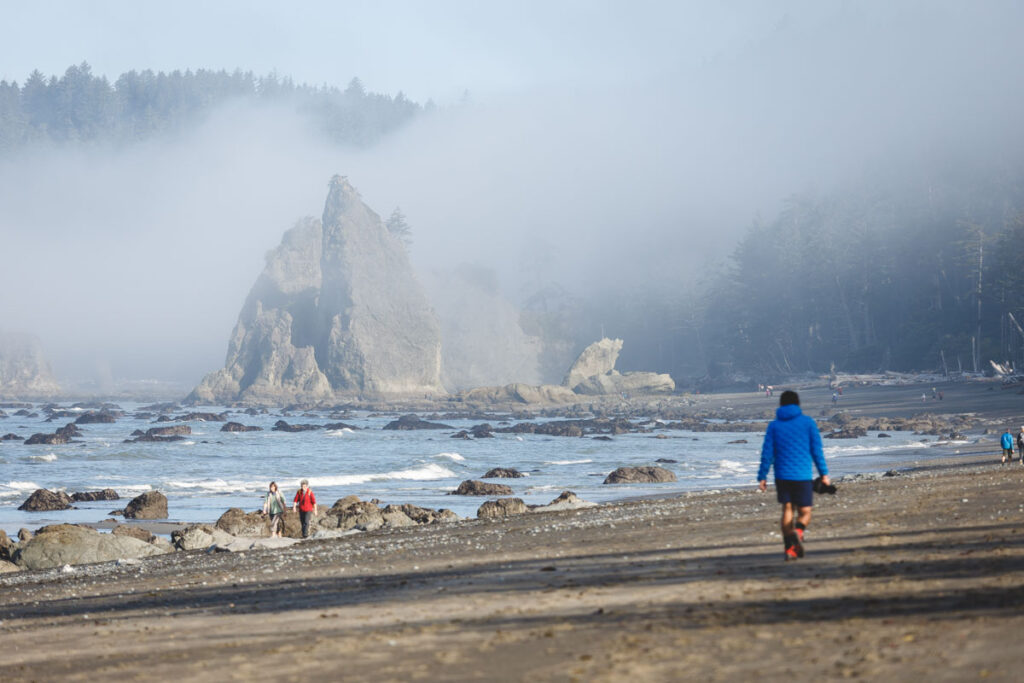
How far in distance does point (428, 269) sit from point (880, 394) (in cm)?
7731

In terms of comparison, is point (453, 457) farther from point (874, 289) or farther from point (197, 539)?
point (874, 289)

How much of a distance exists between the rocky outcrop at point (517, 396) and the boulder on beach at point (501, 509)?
85548 millimetres

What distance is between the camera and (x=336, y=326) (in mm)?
117938

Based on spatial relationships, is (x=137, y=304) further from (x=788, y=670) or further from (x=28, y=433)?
(x=788, y=670)

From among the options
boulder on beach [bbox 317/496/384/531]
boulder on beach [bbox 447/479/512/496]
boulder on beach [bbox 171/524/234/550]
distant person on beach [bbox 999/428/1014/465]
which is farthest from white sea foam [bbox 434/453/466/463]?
boulder on beach [bbox 171/524/234/550]

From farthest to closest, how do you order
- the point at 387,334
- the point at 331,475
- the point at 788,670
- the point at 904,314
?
1. the point at 387,334
2. the point at 904,314
3. the point at 331,475
4. the point at 788,670

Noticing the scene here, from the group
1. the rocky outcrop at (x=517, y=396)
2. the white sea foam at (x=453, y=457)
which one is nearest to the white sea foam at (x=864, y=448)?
the white sea foam at (x=453, y=457)

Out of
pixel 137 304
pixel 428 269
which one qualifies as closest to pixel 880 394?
pixel 428 269

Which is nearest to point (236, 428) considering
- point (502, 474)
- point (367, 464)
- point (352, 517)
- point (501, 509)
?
point (367, 464)

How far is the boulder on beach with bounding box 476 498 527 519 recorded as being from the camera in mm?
24547

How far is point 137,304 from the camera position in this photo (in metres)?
187

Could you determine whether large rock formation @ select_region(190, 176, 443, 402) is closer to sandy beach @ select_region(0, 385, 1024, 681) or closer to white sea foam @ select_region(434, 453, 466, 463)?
white sea foam @ select_region(434, 453, 466, 463)

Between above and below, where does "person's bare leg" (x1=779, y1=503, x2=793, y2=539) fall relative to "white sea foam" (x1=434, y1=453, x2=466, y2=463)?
above

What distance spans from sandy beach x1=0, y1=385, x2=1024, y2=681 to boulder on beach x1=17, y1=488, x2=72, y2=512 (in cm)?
1447
